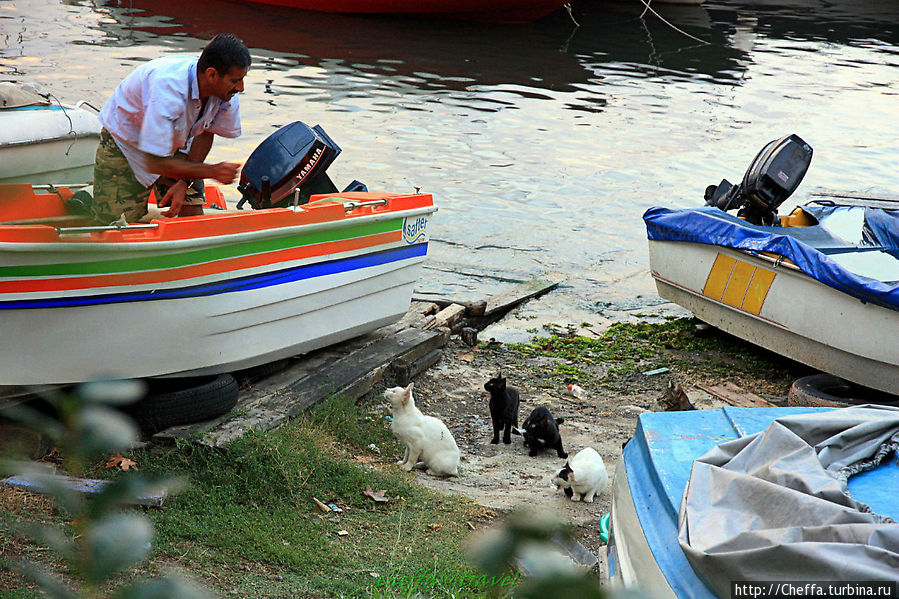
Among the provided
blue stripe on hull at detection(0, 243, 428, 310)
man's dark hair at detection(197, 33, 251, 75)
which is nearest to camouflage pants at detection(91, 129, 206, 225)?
blue stripe on hull at detection(0, 243, 428, 310)

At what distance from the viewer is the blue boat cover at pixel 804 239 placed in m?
7.02

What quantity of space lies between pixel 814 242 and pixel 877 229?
2.82ft

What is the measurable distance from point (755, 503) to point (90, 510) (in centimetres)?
231

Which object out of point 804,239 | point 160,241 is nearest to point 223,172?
point 160,241

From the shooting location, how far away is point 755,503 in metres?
2.66

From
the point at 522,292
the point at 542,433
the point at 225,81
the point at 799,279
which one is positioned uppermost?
the point at 225,81

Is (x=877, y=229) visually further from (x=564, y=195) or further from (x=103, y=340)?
(x=103, y=340)

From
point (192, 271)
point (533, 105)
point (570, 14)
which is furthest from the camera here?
point (570, 14)

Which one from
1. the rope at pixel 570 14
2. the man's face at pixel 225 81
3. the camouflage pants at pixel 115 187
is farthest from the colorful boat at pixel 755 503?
the rope at pixel 570 14

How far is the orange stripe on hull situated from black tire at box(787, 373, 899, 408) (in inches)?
135

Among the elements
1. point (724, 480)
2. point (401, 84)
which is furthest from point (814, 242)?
point (401, 84)

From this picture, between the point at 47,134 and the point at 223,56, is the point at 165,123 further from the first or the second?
the point at 47,134

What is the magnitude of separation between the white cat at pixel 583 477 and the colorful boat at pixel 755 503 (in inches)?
72.3

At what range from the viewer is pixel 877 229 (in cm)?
851
